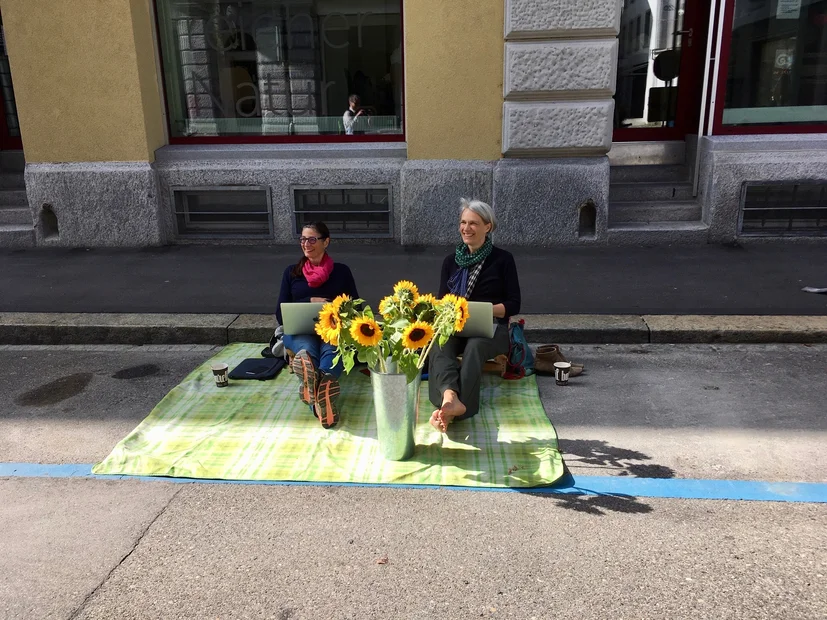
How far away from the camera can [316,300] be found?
4.57 m

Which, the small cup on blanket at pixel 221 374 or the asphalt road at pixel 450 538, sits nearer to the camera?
the asphalt road at pixel 450 538

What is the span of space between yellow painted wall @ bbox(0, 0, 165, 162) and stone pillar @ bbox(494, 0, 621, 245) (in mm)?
4067

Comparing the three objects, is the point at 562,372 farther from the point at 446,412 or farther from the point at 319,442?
the point at 319,442

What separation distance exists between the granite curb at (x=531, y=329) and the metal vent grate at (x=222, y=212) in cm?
269

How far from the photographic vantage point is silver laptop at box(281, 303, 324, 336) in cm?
423

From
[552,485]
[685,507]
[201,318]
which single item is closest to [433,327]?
[552,485]

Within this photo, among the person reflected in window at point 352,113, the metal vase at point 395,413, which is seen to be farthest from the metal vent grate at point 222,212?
the metal vase at point 395,413

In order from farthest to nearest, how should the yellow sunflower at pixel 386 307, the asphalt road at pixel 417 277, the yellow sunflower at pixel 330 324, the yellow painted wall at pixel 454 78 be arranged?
the yellow painted wall at pixel 454 78, the asphalt road at pixel 417 277, the yellow sunflower at pixel 386 307, the yellow sunflower at pixel 330 324

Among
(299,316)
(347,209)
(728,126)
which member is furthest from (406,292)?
(728,126)

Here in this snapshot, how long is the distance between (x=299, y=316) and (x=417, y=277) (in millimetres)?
2516

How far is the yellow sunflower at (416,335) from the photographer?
3385 mm

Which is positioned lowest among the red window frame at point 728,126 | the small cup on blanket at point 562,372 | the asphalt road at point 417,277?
the small cup on blanket at point 562,372

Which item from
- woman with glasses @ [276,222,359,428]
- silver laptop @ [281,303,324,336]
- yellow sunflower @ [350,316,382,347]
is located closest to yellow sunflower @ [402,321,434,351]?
yellow sunflower @ [350,316,382,347]

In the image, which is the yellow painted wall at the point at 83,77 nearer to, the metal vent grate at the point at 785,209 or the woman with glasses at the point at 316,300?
the woman with glasses at the point at 316,300
